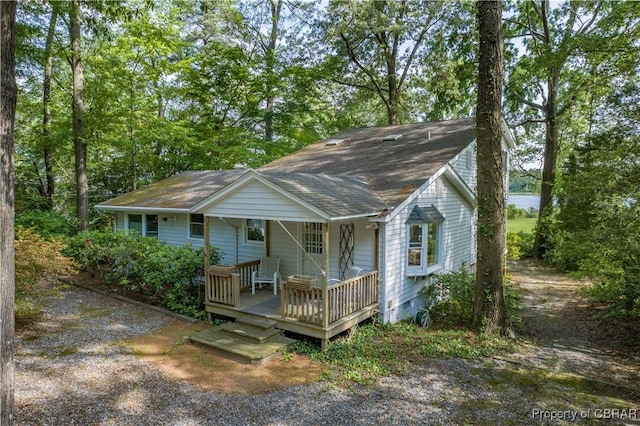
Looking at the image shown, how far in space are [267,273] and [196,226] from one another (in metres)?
4.09

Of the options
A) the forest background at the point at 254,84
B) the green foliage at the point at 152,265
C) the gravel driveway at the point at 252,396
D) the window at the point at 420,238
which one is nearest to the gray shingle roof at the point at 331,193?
the window at the point at 420,238

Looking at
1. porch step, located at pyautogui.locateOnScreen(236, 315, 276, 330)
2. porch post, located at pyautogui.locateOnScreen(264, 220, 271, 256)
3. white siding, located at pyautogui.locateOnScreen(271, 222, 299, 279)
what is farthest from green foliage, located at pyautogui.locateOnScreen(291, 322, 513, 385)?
porch post, located at pyautogui.locateOnScreen(264, 220, 271, 256)

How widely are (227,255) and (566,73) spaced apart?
70.7 feet

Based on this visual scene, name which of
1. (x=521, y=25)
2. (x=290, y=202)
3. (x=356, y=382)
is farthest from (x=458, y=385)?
(x=521, y=25)

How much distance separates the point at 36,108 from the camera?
1906cm

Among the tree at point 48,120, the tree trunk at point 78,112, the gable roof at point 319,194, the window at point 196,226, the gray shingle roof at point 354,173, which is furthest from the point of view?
the tree at point 48,120

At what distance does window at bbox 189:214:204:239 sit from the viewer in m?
13.2

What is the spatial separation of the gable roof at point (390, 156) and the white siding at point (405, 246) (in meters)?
0.62

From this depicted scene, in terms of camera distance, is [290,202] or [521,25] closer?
[290,202]

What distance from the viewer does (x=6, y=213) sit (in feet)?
13.1

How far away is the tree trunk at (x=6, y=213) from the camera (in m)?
3.92

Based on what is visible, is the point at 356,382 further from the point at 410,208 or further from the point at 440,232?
the point at 440,232

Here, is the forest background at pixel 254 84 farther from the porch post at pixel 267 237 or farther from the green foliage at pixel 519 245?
the porch post at pixel 267 237

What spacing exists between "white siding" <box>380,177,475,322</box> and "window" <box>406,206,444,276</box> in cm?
20
